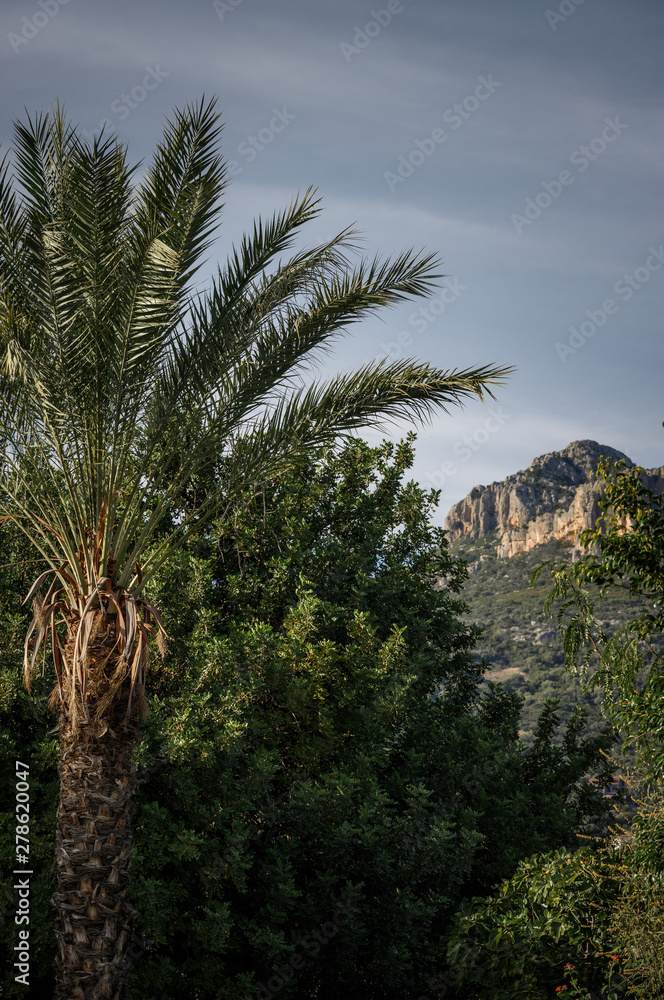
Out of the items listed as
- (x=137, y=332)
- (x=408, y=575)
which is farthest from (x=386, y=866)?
(x=137, y=332)

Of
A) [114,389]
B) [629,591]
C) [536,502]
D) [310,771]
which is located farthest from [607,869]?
[536,502]

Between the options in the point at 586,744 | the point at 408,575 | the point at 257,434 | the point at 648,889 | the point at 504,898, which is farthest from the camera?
the point at 586,744

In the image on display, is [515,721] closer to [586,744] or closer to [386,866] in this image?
[586,744]

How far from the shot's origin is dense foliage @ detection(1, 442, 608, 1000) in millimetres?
6391

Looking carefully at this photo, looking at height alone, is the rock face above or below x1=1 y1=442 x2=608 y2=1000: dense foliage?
above

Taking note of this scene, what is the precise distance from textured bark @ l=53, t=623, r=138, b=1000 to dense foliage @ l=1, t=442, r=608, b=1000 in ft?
1.74

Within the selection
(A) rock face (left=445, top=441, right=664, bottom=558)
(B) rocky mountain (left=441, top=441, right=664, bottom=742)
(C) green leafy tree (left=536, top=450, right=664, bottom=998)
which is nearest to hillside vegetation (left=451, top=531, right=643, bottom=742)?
(B) rocky mountain (left=441, top=441, right=664, bottom=742)

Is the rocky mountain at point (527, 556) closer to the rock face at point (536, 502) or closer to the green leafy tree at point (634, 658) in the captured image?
the rock face at point (536, 502)

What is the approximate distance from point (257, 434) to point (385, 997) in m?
6.21

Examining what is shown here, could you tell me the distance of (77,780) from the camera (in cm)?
486

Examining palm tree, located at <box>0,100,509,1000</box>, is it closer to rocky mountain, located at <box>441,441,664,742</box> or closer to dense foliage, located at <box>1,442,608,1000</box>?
dense foliage, located at <box>1,442,608,1000</box>

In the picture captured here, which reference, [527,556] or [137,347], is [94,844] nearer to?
[137,347]

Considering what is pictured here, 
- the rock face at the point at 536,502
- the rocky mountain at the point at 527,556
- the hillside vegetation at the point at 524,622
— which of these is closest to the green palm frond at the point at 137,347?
the rocky mountain at the point at 527,556

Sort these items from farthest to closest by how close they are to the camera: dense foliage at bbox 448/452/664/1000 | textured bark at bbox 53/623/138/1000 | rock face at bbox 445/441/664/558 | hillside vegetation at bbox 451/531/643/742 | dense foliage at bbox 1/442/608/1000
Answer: rock face at bbox 445/441/664/558, hillside vegetation at bbox 451/531/643/742, dense foliage at bbox 1/442/608/1000, textured bark at bbox 53/623/138/1000, dense foliage at bbox 448/452/664/1000
